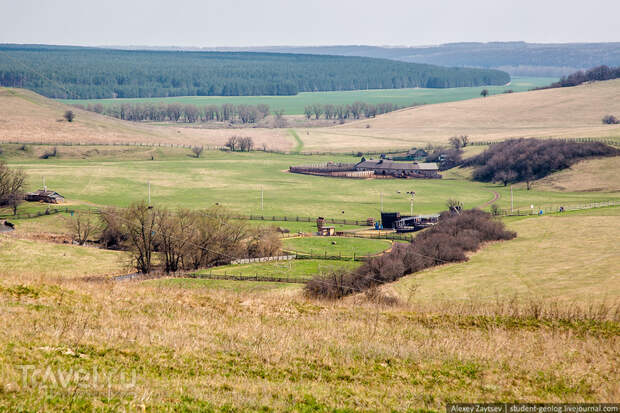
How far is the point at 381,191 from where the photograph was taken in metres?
99.2

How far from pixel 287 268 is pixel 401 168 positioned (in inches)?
2812

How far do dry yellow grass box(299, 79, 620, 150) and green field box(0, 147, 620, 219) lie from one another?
129 feet

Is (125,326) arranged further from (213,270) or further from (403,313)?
(213,270)

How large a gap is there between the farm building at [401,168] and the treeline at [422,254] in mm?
47912

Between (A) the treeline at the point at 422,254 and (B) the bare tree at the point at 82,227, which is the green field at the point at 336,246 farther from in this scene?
(B) the bare tree at the point at 82,227

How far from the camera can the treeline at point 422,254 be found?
125 feet

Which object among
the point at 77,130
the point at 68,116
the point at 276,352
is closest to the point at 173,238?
the point at 276,352

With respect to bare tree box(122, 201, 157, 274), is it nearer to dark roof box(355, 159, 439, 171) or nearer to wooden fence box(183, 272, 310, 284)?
wooden fence box(183, 272, 310, 284)

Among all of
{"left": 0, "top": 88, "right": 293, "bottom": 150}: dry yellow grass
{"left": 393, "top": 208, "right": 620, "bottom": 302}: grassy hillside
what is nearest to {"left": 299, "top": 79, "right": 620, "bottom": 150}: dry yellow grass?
{"left": 0, "top": 88, "right": 293, "bottom": 150}: dry yellow grass

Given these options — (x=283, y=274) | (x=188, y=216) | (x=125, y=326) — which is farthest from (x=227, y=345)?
(x=188, y=216)

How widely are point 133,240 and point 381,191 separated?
5300 centimetres

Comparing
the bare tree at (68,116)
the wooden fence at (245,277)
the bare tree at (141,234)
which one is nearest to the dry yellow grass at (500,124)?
the bare tree at (68,116)

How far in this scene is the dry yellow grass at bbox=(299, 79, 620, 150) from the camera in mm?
156750

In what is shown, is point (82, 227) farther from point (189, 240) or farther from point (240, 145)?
point (240, 145)
